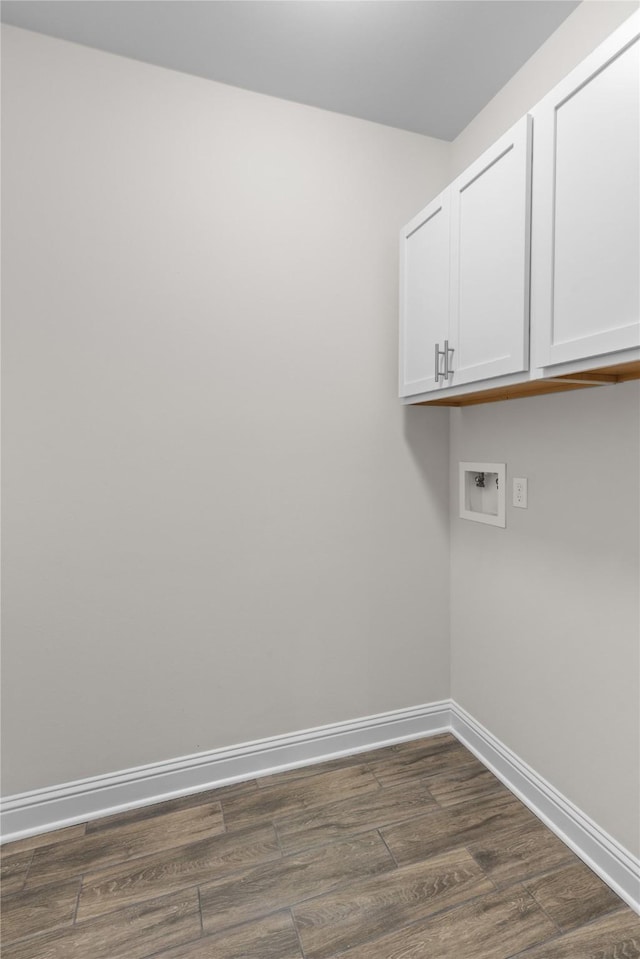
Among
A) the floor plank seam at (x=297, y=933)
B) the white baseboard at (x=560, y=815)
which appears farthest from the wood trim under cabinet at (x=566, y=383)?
the floor plank seam at (x=297, y=933)

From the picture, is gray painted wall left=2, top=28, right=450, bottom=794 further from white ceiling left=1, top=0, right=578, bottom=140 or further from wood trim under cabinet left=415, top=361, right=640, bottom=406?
wood trim under cabinet left=415, top=361, right=640, bottom=406

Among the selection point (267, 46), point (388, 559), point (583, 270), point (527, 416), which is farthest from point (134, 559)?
point (267, 46)

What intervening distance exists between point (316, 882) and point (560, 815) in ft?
2.76

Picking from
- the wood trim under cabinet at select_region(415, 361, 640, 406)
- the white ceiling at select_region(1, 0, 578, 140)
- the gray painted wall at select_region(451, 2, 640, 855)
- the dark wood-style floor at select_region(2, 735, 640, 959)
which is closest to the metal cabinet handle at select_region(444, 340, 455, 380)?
the wood trim under cabinet at select_region(415, 361, 640, 406)

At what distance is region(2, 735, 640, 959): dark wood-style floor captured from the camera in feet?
4.21

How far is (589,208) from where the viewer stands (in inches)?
45.9

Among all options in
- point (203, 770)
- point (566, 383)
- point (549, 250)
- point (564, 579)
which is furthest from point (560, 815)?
point (549, 250)

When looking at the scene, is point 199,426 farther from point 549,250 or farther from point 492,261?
point 549,250

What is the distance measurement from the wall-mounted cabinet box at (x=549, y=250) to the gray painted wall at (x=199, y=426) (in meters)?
0.46

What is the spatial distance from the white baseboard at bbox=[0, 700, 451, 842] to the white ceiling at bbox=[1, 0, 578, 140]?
2.58 meters

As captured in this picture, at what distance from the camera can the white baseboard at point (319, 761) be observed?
151 cm

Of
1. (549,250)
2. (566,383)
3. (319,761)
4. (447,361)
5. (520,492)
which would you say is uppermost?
(549,250)

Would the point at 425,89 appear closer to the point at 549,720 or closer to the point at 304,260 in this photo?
the point at 304,260

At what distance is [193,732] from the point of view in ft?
6.22
